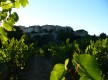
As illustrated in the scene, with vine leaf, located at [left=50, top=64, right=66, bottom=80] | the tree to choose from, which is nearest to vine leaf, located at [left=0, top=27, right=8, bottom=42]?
vine leaf, located at [left=50, top=64, right=66, bottom=80]

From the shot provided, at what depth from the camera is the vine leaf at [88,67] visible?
2.12ft

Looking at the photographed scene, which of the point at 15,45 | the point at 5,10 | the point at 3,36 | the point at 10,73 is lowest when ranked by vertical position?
the point at 10,73

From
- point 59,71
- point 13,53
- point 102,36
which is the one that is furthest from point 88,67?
point 102,36

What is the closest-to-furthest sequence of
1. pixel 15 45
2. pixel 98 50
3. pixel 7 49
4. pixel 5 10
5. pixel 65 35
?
pixel 5 10, pixel 98 50, pixel 7 49, pixel 15 45, pixel 65 35

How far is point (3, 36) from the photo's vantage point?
5.38ft

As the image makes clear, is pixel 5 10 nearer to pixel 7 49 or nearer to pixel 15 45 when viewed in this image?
pixel 7 49

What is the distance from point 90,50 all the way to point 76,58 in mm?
13848

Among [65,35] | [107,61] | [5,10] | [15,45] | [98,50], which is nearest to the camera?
[5,10]

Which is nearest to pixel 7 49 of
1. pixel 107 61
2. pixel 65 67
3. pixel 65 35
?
pixel 107 61

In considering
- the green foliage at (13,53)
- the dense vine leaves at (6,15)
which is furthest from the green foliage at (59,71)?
the green foliage at (13,53)

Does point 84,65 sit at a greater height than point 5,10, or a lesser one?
lesser

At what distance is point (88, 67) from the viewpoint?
2.15ft

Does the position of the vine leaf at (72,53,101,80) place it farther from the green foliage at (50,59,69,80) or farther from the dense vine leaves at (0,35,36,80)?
the dense vine leaves at (0,35,36,80)

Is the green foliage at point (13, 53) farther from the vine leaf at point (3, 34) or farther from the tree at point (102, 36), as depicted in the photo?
the tree at point (102, 36)
